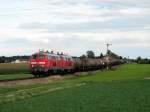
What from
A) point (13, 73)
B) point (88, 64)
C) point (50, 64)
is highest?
point (88, 64)

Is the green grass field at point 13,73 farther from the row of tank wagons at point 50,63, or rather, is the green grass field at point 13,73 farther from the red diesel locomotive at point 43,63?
the row of tank wagons at point 50,63

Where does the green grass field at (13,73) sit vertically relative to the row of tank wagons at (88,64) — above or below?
below

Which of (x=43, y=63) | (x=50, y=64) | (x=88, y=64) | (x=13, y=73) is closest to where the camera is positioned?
(x=43, y=63)

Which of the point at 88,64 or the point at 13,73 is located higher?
the point at 88,64

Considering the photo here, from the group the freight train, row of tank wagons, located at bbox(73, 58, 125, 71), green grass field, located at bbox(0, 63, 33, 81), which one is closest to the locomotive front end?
the freight train

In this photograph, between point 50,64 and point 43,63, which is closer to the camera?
point 43,63

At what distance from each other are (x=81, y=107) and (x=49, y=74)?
A: 160 feet

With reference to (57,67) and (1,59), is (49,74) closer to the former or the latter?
(57,67)

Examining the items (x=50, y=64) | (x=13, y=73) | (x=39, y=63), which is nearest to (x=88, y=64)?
(x=13, y=73)

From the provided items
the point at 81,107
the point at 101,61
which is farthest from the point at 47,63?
the point at 101,61

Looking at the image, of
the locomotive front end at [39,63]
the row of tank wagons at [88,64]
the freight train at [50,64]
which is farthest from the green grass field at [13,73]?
the row of tank wagons at [88,64]

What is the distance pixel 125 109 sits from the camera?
22719 mm

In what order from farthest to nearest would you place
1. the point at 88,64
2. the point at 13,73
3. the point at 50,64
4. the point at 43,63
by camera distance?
1. the point at 88,64
2. the point at 13,73
3. the point at 50,64
4. the point at 43,63

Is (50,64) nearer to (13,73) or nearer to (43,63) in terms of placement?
(43,63)
